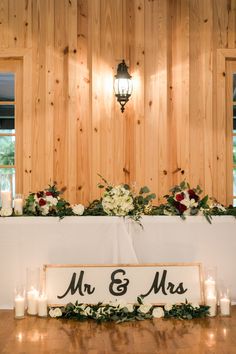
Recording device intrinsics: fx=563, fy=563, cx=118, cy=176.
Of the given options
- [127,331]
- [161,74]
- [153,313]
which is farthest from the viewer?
[161,74]

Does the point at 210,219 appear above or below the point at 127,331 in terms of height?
above

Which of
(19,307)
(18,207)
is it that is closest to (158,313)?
(19,307)

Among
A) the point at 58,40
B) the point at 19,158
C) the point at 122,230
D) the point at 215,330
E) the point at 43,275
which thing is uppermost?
the point at 58,40

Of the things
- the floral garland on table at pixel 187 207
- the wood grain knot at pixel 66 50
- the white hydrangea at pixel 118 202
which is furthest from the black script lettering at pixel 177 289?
the wood grain knot at pixel 66 50

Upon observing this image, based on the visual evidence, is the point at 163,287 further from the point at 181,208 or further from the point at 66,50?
the point at 66,50

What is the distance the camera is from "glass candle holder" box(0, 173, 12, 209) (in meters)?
4.06

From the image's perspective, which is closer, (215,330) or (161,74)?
(215,330)

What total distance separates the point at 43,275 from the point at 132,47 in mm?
2264

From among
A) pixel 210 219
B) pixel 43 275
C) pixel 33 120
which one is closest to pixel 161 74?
pixel 33 120

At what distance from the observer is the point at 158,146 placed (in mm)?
5031

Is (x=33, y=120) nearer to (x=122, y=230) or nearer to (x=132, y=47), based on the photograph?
(x=132, y=47)

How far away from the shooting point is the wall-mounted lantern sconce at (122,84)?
191 inches

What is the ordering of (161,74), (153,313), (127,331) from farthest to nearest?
1. (161,74)
2. (153,313)
3. (127,331)

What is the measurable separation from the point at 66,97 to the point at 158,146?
3.05ft
